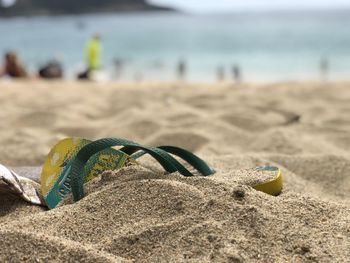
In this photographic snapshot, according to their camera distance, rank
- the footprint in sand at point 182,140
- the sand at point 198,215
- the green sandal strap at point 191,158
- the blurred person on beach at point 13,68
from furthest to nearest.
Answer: the blurred person on beach at point 13,68
the footprint in sand at point 182,140
the green sandal strap at point 191,158
the sand at point 198,215

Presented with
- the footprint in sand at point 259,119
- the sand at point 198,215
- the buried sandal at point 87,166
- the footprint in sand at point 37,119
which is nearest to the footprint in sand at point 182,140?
the sand at point 198,215

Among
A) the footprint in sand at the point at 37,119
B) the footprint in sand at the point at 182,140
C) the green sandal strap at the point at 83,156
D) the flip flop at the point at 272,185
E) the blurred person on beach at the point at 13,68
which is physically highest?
the green sandal strap at the point at 83,156

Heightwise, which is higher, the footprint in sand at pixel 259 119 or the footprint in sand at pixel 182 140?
the footprint in sand at pixel 182 140

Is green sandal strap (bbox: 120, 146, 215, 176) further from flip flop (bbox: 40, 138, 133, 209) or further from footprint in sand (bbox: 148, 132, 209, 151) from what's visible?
footprint in sand (bbox: 148, 132, 209, 151)

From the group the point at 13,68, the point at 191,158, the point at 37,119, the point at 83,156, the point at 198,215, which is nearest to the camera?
the point at 198,215

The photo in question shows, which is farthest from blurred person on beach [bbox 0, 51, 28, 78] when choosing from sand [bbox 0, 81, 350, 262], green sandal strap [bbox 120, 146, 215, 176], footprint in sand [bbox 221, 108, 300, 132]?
green sandal strap [bbox 120, 146, 215, 176]

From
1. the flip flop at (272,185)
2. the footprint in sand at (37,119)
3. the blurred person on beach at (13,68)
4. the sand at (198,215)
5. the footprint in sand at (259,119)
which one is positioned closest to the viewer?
the sand at (198,215)

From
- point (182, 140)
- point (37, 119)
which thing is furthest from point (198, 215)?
point (37, 119)

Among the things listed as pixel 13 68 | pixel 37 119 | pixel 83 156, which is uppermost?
pixel 83 156

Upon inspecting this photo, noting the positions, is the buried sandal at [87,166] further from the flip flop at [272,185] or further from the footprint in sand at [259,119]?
the footprint in sand at [259,119]

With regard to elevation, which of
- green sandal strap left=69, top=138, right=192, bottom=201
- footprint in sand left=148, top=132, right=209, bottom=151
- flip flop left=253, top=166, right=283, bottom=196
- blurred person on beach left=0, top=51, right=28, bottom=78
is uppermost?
green sandal strap left=69, top=138, right=192, bottom=201

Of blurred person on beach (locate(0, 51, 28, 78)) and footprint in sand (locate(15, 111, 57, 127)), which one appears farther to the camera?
blurred person on beach (locate(0, 51, 28, 78))

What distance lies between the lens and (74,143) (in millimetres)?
1876

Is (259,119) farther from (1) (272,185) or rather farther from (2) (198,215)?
(2) (198,215)
